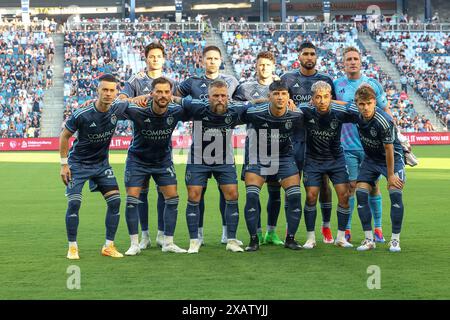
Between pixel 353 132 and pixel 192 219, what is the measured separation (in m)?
2.77

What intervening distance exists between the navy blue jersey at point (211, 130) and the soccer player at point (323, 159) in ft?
3.01

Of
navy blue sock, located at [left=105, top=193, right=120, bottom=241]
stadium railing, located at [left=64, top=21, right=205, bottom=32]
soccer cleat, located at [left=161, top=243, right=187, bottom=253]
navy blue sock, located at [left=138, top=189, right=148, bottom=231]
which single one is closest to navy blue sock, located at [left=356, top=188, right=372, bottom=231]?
soccer cleat, located at [left=161, top=243, right=187, bottom=253]

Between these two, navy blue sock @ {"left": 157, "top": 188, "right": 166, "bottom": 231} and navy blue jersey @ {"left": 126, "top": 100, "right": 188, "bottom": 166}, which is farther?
navy blue sock @ {"left": 157, "top": 188, "right": 166, "bottom": 231}

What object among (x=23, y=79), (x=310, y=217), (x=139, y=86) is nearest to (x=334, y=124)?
(x=310, y=217)

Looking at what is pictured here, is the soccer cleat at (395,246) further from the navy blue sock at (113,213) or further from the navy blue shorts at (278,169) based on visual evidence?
the navy blue sock at (113,213)

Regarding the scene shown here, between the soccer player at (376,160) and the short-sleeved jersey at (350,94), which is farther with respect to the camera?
the short-sleeved jersey at (350,94)

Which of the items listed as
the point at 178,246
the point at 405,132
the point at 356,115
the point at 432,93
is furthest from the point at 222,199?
the point at 432,93

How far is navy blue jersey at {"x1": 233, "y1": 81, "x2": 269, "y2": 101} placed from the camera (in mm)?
11695

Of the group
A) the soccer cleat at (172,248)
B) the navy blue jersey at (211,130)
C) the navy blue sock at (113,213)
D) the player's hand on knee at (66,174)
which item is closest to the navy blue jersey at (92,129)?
the player's hand on knee at (66,174)

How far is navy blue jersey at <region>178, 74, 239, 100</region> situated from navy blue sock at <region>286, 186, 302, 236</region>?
5.20ft

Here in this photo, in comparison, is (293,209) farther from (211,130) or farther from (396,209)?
(211,130)

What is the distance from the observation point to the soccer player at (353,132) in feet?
38.8

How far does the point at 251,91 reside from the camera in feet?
38.6

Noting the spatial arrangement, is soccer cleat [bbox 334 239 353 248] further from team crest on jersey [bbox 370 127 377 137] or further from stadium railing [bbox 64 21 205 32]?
stadium railing [bbox 64 21 205 32]
